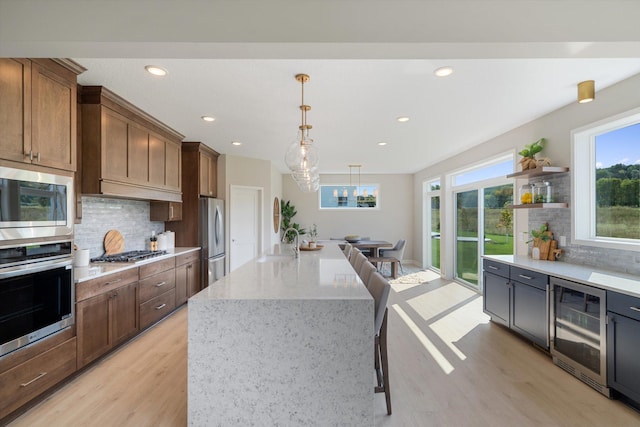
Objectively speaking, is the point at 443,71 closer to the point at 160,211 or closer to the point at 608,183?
the point at 608,183

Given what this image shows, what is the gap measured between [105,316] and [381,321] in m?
2.51

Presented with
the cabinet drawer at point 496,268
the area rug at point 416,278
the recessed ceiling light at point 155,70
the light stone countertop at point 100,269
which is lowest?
the area rug at point 416,278

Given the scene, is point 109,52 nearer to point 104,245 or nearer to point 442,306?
point 104,245

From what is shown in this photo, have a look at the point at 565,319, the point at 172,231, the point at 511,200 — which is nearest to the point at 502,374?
the point at 565,319

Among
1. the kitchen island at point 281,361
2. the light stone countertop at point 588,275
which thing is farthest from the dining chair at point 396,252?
the kitchen island at point 281,361

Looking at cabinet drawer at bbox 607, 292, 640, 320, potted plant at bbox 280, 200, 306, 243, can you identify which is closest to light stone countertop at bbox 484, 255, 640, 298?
cabinet drawer at bbox 607, 292, 640, 320

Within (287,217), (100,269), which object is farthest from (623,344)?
(287,217)

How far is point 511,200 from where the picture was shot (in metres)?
4.52

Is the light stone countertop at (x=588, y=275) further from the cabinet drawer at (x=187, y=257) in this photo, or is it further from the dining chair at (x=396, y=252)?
the cabinet drawer at (x=187, y=257)

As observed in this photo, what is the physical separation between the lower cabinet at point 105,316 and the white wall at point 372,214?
582 centimetres

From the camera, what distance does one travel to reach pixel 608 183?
301 cm

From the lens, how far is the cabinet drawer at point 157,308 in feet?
11.1

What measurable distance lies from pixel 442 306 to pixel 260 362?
355 cm

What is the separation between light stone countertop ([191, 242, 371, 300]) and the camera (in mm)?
1771
